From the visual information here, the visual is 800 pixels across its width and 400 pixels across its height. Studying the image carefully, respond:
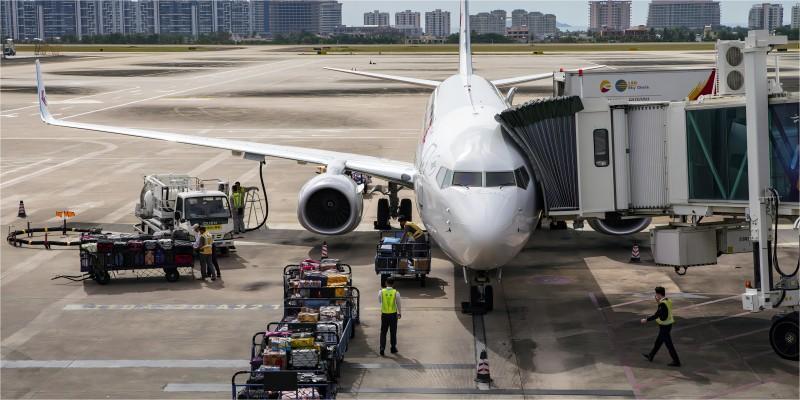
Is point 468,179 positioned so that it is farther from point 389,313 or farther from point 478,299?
point 389,313

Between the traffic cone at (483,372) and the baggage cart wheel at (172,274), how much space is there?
10.6 metres

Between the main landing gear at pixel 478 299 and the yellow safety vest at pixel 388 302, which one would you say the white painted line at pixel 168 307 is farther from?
the yellow safety vest at pixel 388 302

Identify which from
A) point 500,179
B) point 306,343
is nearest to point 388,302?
point 306,343

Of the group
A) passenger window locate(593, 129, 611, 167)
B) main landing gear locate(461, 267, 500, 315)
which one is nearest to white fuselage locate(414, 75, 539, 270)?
main landing gear locate(461, 267, 500, 315)

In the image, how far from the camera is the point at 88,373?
18984 mm

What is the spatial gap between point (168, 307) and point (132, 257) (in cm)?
300

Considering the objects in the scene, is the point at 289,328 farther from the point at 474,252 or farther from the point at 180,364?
the point at 474,252

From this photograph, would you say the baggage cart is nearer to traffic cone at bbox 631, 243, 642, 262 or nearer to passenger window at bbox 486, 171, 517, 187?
passenger window at bbox 486, 171, 517, 187

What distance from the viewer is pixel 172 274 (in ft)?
86.7

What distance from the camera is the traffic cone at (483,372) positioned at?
1820 centimetres

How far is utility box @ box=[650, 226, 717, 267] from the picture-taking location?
67.2ft

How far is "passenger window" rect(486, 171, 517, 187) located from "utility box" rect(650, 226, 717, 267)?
2982mm

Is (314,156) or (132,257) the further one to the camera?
(314,156)

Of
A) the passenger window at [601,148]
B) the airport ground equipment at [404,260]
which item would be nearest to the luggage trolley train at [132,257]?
the airport ground equipment at [404,260]
